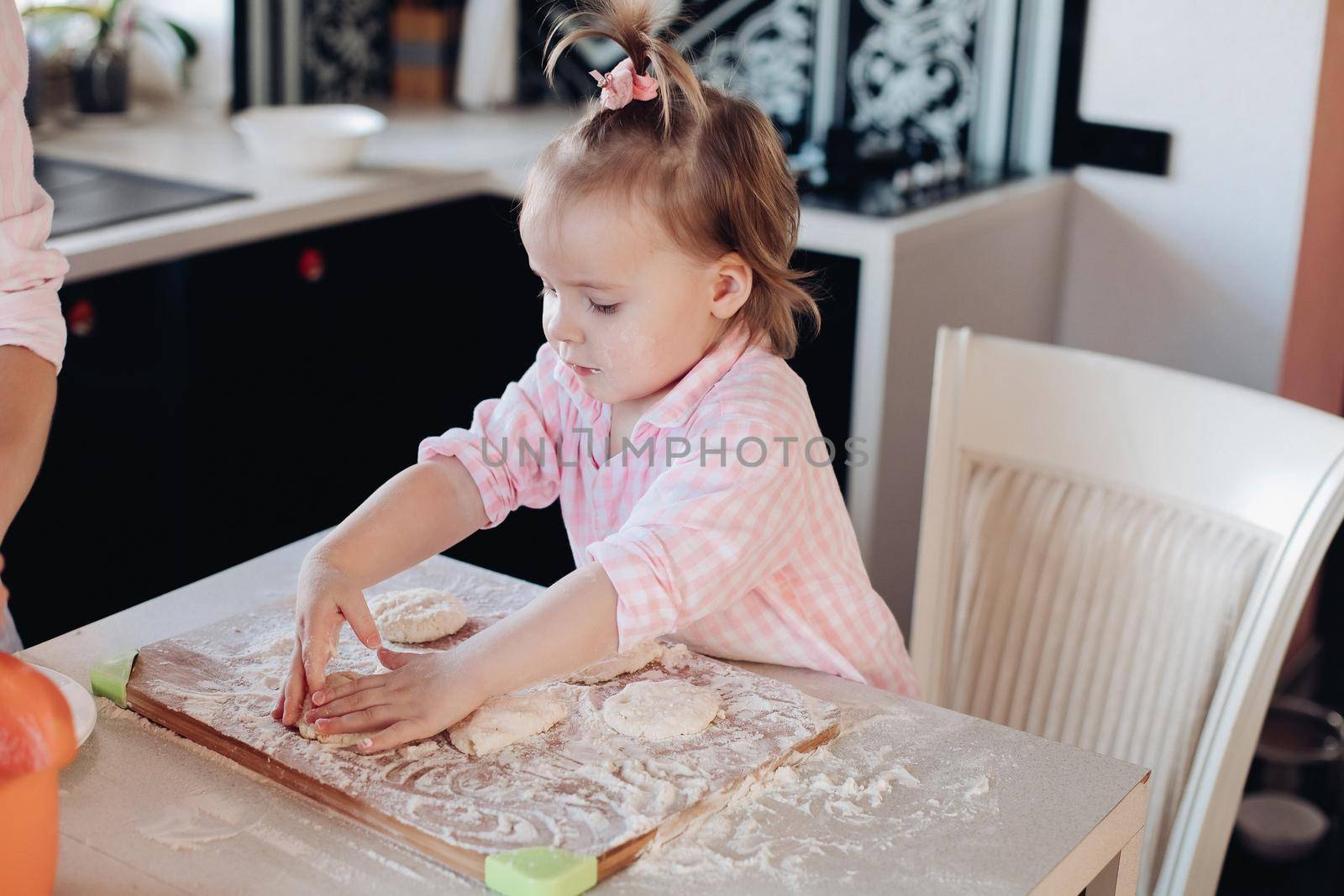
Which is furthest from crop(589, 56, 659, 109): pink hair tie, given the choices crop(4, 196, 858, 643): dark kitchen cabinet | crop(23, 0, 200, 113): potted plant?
crop(23, 0, 200, 113): potted plant

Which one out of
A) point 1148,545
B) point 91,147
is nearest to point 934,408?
point 1148,545

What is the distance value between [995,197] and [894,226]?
298 millimetres

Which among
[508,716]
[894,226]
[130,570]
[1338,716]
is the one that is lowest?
[1338,716]

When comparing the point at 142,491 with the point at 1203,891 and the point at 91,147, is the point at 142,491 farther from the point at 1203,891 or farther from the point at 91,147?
the point at 1203,891

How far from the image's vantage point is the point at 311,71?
279 centimetres

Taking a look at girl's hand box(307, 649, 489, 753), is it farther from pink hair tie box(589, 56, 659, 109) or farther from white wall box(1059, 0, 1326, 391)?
white wall box(1059, 0, 1326, 391)

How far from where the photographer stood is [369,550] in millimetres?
1132

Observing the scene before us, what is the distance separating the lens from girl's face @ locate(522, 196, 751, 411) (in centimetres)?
107

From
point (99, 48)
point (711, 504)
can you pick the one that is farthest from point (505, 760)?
point (99, 48)

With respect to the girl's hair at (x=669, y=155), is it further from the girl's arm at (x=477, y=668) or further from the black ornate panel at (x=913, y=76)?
the black ornate panel at (x=913, y=76)

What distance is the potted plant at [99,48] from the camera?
2.51m

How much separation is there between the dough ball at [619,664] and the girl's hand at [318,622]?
5.7 inches

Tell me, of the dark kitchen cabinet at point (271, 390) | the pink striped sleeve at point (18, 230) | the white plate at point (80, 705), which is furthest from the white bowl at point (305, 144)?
the white plate at point (80, 705)

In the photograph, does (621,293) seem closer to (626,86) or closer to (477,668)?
(626,86)
